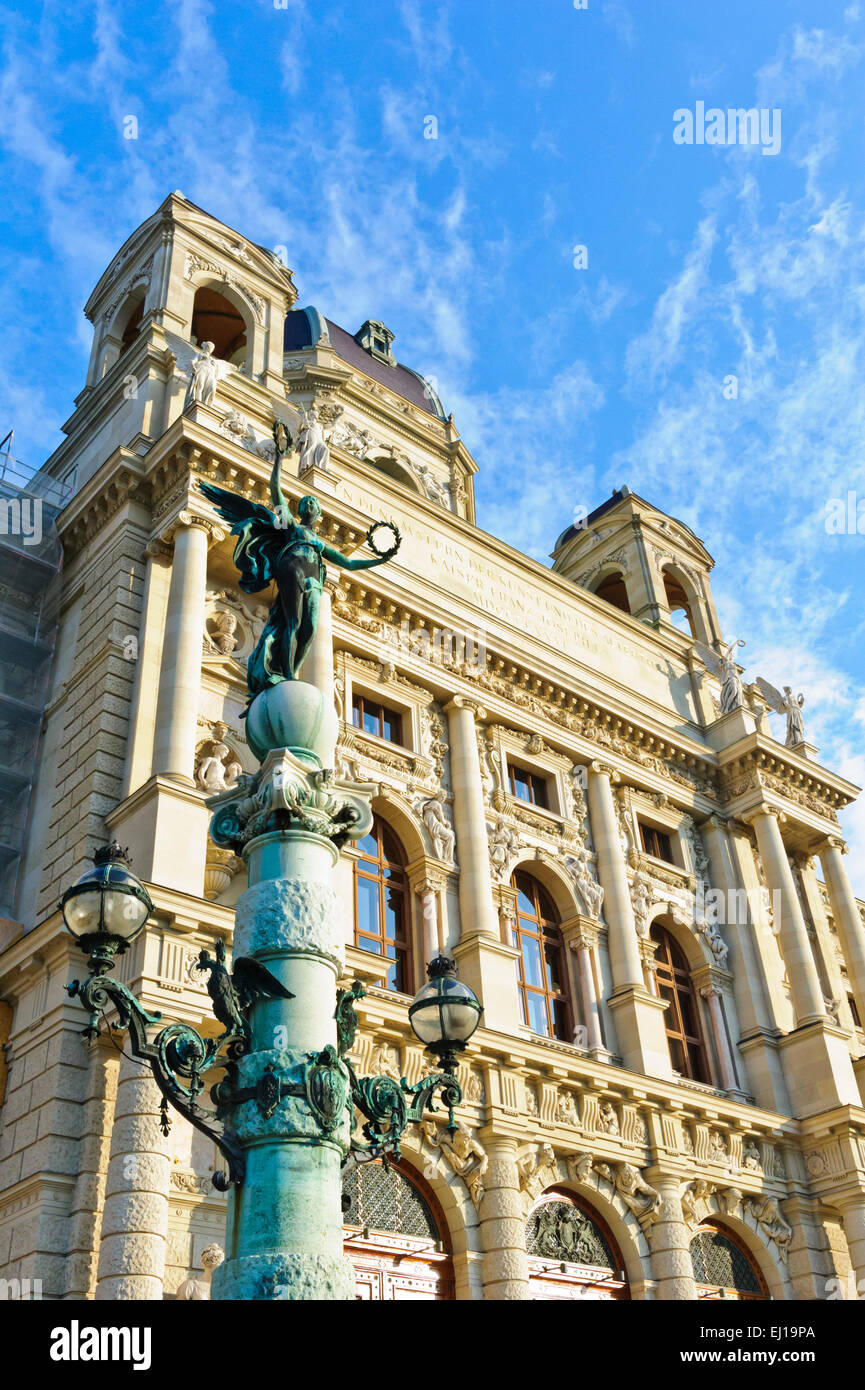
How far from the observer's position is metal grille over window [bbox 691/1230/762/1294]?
1956 cm

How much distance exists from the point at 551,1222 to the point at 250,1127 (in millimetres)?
13552

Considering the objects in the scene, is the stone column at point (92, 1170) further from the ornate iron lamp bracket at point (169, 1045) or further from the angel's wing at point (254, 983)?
the angel's wing at point (254, 983)

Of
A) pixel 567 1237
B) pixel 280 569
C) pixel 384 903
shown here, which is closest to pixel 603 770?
pixel 384 903

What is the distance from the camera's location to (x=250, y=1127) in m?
5.75

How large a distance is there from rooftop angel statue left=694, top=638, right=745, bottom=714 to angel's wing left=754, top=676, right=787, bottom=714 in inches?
44.3

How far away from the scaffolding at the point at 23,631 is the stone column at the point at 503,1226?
8.20 metres

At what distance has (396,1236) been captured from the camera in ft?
52.1

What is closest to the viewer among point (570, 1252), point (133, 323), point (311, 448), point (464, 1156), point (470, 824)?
point (464, 1156)

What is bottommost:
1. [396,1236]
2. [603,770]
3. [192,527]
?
[396,1236]

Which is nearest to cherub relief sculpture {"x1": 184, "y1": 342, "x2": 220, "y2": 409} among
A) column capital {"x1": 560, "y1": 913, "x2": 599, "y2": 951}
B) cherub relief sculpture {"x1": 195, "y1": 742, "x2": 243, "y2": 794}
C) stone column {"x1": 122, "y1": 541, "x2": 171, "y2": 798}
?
stone column {"x1": 122, "y1": 541, "x2": 171, "y2": 798}

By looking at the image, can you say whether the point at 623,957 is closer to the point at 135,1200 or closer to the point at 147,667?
the point at 147,667

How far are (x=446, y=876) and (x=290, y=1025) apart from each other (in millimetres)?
14014

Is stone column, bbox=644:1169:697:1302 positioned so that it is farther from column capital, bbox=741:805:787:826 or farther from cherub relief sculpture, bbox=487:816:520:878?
column capital, bbox=741:805:787:826

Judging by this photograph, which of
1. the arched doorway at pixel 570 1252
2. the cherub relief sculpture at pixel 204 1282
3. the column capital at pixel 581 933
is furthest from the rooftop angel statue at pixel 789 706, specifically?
the cherub relief sculpture at pixel 204 1282
